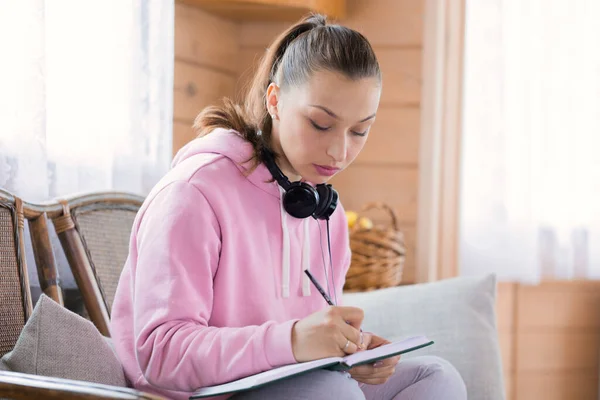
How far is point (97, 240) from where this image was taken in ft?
6.01

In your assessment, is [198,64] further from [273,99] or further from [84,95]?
[273,99]

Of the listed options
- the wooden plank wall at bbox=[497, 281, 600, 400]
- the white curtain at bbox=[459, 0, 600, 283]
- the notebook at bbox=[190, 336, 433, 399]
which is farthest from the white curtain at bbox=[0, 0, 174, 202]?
the wooden plank wall at bbox=[497, 281, 600, 400]

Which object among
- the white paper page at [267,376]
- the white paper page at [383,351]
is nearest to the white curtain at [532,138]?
the white paper page at [383,351]

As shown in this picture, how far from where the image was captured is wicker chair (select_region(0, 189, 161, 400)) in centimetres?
100

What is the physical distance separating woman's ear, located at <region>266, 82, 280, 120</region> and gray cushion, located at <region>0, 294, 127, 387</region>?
0.47m

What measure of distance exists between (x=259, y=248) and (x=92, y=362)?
1.04ft

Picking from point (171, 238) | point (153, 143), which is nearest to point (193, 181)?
point (171, 238)

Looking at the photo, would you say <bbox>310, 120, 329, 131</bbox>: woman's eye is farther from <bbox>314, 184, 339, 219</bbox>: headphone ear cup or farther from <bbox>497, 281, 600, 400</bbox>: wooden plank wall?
<bbox>497, 281, 600, 400</bbox>: wooden plank wall

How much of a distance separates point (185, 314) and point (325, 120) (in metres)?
0.37

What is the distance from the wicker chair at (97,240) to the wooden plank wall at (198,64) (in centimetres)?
45

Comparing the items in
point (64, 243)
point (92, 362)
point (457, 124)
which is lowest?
point (92, 362)

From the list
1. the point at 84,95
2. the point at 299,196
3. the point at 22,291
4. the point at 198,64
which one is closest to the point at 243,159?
the point at 299,196

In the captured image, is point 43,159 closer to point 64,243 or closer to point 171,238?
point 64,243

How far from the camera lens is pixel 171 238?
1166mm
